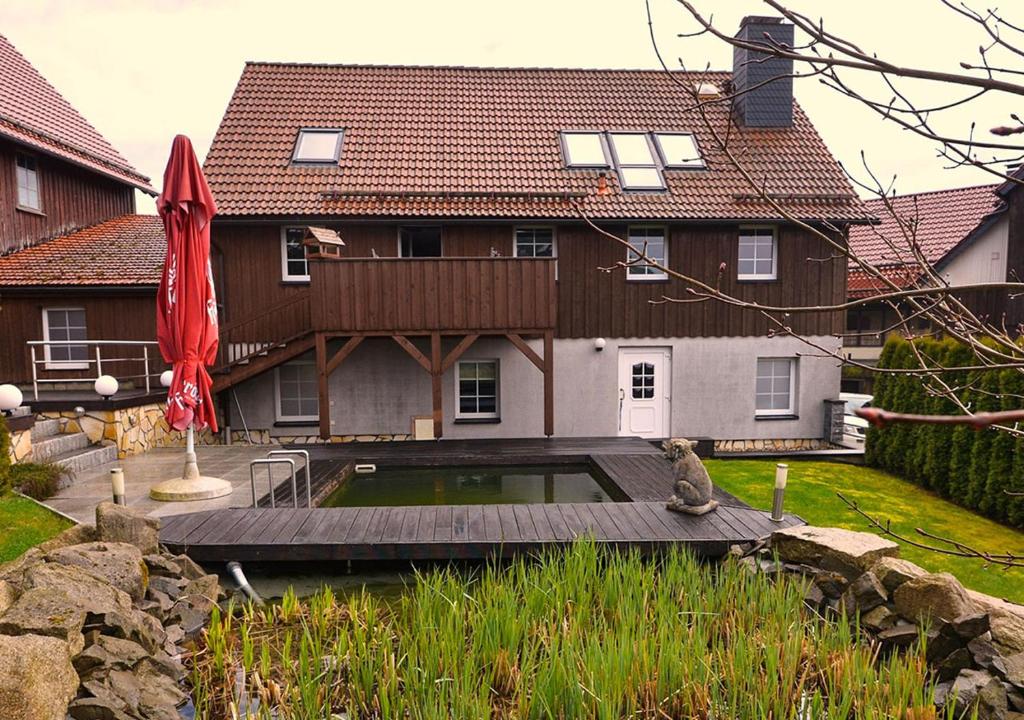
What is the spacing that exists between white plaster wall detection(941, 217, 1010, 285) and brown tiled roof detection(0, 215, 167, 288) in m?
20.8

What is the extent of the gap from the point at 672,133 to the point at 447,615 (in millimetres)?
12822

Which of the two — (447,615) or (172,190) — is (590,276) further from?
(447,615)

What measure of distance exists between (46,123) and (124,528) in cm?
1391

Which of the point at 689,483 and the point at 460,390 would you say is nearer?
the point at 689,483

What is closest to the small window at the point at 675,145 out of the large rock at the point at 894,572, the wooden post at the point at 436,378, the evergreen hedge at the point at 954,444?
the evergreen hedge at the point at 954,444

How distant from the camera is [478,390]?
1286 centimetres

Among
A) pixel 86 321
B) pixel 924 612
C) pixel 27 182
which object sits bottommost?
pixel 924 612

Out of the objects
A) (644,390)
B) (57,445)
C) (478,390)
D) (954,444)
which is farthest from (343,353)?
(954,444)

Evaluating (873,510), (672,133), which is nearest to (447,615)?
(873,510)

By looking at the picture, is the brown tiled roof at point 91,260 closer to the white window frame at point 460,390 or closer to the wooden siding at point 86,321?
the wooden siding at point 86,321

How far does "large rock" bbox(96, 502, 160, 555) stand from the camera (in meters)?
5.48

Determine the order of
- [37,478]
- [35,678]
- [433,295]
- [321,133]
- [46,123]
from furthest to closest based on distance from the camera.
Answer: [46,123], [321,133], [433,295], [37,478], [35,678]

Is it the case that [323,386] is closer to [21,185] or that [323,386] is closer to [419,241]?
[419,241]

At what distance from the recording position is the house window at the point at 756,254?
42.7 ft
